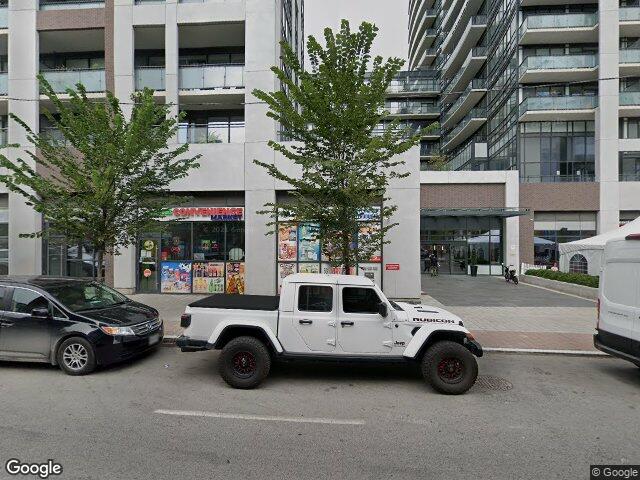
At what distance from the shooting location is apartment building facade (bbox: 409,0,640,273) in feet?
70.8

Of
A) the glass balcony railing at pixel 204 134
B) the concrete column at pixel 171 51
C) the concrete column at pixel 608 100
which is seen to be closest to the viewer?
the concrete column at pixel 171 51

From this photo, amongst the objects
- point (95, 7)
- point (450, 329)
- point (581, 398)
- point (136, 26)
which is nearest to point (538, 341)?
point (581, 398)

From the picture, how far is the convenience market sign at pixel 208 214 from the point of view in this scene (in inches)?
511

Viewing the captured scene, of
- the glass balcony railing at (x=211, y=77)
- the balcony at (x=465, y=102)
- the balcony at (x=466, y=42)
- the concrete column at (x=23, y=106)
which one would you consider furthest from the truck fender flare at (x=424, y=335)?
the balcony at (x=466, y=42)

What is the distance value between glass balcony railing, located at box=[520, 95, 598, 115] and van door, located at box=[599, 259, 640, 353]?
2201 centimetres

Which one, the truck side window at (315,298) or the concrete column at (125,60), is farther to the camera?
the concrete column at (125,60)

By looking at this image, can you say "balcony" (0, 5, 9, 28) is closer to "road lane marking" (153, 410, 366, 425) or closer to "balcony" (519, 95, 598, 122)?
"road lane marking" (153, 410, 366, 425)

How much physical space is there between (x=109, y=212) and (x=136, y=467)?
271 inches

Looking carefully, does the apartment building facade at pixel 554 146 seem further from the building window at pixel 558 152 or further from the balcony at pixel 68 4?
the balcony at pixel 68 4

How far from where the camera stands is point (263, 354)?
5.07m

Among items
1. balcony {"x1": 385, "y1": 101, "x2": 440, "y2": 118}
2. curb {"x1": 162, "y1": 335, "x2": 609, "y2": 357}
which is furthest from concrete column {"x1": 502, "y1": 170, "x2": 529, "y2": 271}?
balcony {"x1": 385, "y1": 101, "x2": 440, "y2": 118}

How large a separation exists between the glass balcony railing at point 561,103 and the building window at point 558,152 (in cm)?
110

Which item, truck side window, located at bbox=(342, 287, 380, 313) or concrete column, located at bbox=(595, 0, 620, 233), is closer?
truck side window, located at bbox=(342, 287, 380, 313)

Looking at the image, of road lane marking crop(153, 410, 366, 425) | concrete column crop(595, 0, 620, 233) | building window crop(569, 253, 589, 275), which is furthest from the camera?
concrete column crop(595, 0, 620, 233)
